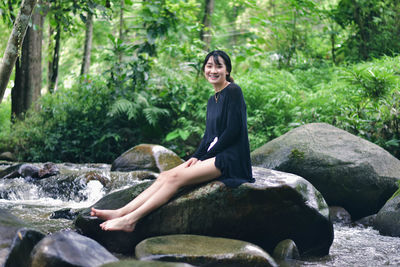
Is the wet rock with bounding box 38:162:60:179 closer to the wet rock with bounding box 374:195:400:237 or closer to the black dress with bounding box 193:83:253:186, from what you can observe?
the black dress with bounding box 193:83:253:186

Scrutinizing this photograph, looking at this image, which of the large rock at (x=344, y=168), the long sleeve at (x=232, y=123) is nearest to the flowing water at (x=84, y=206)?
the large rock at (x=344, y=168)

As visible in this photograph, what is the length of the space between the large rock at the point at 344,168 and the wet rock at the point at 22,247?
4215 mm

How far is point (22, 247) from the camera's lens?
325 cm

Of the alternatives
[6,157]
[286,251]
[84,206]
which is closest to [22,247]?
[286,251]

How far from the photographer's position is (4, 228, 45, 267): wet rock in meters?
3.16

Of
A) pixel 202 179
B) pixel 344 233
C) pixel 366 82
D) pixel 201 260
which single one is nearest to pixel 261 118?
pixel 366 82

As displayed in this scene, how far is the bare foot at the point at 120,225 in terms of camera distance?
13.2 ft

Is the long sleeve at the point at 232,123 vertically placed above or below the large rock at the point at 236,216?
above

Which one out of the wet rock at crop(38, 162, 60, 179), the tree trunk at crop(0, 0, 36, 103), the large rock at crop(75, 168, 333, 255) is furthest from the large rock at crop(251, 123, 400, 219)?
the tree trunk at crop(0, 0, 36, 103)

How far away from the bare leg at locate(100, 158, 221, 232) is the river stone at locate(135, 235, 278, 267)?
0.40m

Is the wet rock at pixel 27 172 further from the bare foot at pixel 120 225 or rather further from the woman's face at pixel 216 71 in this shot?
the woman's face at pixel 216 71

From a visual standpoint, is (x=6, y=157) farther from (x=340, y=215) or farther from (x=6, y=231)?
(x=340, y=215)

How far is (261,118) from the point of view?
10289mm

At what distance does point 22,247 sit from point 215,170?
1.86 meters
